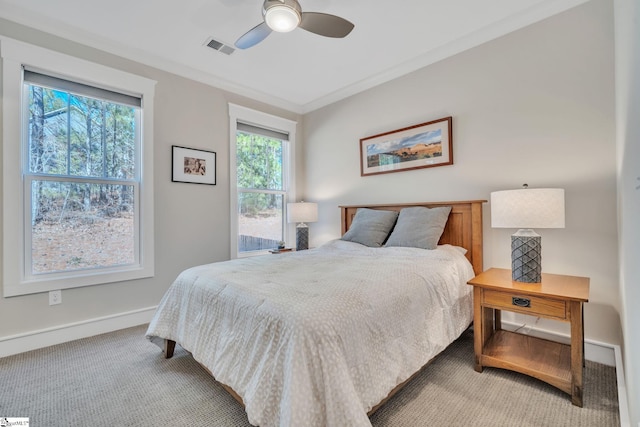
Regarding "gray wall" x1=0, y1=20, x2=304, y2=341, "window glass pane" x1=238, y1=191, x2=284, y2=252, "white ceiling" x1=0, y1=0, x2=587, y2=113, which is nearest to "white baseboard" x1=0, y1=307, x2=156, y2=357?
"gray wall" x1=0, y1=20, x2=304, y2=341

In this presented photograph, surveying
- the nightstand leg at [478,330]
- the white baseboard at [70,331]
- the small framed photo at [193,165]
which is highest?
the small framed photo at [193,165]

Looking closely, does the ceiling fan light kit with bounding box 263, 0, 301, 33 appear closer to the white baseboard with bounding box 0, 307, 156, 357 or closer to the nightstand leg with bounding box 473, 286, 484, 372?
the nightstand leg with bounding box 473, 286, 484, 372

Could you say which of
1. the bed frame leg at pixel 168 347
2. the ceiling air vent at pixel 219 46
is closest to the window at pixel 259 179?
the ceiling air vent at pixel 219 46

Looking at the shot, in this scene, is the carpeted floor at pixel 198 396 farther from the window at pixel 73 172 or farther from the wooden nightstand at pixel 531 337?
the window at pixel 73 172

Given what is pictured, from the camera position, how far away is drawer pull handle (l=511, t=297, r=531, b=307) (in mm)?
1748

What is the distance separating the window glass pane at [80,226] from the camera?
2.39 m

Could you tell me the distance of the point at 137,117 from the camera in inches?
114

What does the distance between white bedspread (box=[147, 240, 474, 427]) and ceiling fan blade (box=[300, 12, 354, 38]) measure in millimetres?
1674

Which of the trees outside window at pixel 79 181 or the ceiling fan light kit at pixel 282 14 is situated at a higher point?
the ceiling fan light kit at pixel 282 14

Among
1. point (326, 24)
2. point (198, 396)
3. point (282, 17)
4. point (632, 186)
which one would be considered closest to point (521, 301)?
point (632, 186)

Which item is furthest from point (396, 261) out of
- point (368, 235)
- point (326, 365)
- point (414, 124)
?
point (414, 124)

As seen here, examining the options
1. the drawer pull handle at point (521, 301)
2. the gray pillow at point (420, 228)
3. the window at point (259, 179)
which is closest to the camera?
the drawer pull handle at point (521, 301)

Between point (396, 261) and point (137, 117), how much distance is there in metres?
2.85

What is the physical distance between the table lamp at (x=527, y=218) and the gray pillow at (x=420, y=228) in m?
0.57
